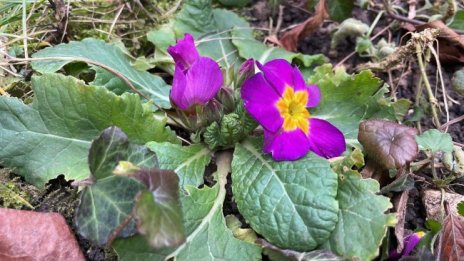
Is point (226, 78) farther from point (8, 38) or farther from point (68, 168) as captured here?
point (8, 38)

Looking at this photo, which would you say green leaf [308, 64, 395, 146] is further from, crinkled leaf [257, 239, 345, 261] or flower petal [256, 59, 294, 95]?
crinkled leaf [257, 239, 345, 261]

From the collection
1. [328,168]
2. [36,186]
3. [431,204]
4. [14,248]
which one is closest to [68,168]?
[36,186]

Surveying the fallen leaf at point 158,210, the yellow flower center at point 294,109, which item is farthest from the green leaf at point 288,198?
the fallen leaf at point 158,210

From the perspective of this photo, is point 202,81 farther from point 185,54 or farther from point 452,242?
point 452,242

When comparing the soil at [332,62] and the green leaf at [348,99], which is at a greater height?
the green leaf at [348,99]

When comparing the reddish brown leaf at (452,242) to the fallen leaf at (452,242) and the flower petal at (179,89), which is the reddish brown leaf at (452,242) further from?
the flower petal at (179,89)

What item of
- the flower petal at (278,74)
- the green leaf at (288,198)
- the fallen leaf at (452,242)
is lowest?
the fallen leaf at (452,242)
